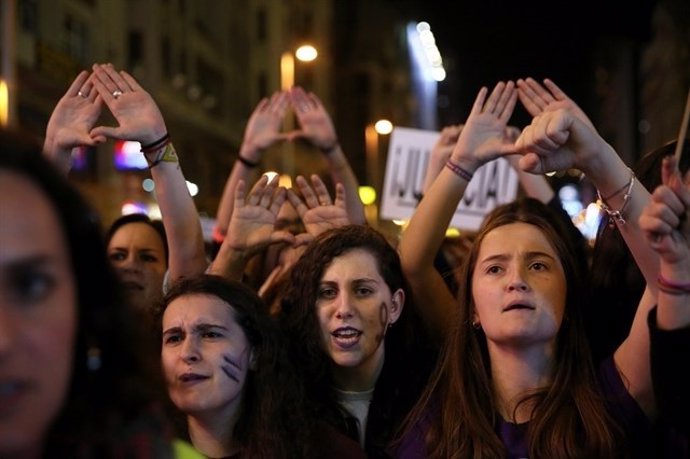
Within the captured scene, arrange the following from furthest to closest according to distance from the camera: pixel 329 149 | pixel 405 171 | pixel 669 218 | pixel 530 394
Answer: pixel 405 171 < pixel 329 149 < pixel 530 394 < pixel 669 218

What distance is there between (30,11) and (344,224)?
22380mm

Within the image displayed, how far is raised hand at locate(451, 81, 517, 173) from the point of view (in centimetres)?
399

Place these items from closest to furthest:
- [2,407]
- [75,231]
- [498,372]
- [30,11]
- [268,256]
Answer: [2,407] < [75,231] < [498,372] < [268,256] < [30,11]

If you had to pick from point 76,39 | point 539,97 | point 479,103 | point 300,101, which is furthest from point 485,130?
point 76,39

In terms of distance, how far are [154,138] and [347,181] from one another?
67.3 inches

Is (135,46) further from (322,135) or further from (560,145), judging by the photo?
(560,145)

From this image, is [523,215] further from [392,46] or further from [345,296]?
[392,46]

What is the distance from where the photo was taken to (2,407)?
1535mm

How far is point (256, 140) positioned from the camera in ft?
18.9

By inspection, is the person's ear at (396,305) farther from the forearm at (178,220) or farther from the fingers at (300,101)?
the fingers at (300,101)

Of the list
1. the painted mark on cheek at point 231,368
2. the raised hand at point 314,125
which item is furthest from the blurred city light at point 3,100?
the painted mark on cheek at point 231,368

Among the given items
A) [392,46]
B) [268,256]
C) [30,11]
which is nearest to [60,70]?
[30,11]

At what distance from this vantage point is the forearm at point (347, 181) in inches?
205

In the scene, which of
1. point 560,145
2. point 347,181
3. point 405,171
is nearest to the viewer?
point 560,145
